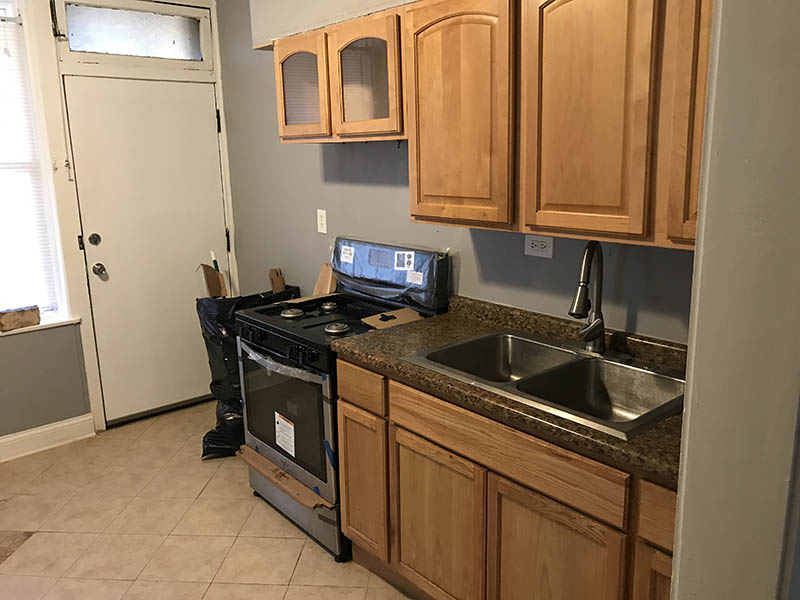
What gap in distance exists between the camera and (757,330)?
0.65 m

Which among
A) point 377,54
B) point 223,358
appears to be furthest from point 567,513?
point 223,358

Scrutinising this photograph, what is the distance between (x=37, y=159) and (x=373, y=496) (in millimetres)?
2583

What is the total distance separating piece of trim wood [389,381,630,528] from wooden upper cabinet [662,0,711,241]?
0.61 meters

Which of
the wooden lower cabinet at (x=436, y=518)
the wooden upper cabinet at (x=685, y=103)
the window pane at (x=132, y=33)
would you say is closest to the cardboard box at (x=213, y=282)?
the window pane at (x=132, y=33)

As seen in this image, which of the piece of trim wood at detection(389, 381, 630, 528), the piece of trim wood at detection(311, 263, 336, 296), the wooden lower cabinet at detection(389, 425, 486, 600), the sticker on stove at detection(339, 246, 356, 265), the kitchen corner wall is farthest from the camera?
the piece of trim wood at detection(311, 263, 336, 296)

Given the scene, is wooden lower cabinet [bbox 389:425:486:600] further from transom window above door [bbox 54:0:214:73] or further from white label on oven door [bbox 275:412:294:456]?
transom window above door [bbox 54:0:214:73]

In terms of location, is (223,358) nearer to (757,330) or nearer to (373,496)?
(373,496)

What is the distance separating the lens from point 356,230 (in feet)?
10.6

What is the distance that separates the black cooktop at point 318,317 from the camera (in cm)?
253

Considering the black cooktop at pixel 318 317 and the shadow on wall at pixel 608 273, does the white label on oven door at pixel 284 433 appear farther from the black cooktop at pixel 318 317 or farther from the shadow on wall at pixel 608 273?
the shadow on wall at pixel 608 273

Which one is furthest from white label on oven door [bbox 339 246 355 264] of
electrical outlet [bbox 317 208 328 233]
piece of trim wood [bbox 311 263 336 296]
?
electrical outlet [bbox 317 208 328 233]

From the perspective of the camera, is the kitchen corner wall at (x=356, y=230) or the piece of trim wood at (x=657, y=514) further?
the kitchen corner wall at (x=356, y=230)

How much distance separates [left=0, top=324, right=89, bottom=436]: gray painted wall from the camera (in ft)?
11.4

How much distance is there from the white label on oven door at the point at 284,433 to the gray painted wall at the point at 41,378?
5.11ft
